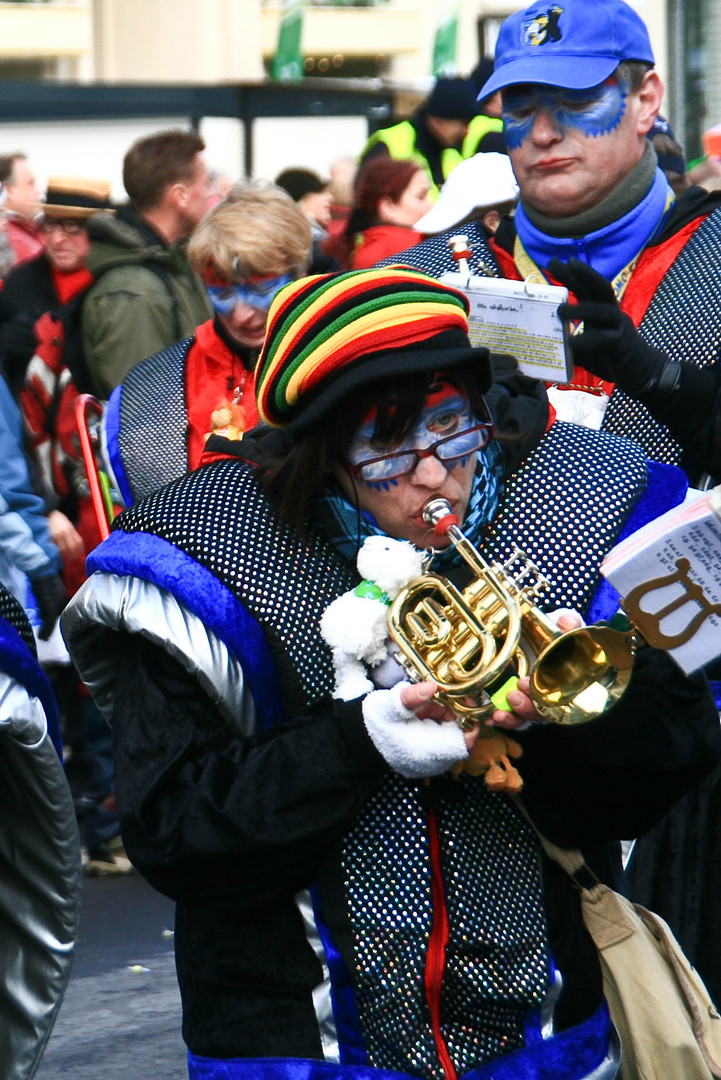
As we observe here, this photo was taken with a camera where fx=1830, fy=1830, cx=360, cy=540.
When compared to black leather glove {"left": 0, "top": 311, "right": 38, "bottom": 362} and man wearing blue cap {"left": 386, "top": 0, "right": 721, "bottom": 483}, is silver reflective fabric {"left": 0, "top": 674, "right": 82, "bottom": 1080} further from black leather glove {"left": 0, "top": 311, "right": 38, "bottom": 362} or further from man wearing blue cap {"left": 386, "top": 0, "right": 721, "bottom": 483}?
black leather glove {"left": 0, "top": 311, "right": 38, "bottom": 362}

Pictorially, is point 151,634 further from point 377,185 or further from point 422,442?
point 377,185

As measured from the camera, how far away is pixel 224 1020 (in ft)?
7.80

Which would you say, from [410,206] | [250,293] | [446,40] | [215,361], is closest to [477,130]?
[410,206]

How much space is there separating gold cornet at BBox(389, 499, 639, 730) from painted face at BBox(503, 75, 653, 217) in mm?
1357

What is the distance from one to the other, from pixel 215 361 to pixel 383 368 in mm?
2379

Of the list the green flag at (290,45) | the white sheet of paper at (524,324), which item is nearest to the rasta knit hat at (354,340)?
the white sheet of paper at (524,324)

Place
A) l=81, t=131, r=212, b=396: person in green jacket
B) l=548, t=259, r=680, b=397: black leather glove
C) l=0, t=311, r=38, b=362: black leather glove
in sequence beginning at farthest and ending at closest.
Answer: l=81, t=131, r=212, b=396: person in green jacket → l=0, t=311, r=38, b=362: black leather glove → l=548, t=259, r=680, b=397: black leather glove

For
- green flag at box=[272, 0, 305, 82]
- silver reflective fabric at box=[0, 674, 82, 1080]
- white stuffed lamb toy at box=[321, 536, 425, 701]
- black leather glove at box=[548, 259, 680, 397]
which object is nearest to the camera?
white stuffed lamb toy at box=[321, 536, 425, 701]

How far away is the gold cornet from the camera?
2115 millimetres

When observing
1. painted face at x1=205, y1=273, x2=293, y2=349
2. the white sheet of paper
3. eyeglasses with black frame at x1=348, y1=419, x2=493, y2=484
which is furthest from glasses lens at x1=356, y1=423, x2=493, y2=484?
painted face at x1=205, y1=273, x2=293, y2=349

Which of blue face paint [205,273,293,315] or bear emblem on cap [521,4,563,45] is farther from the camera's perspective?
blue face paint [205,273,293,315]

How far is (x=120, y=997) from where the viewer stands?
5.03 m

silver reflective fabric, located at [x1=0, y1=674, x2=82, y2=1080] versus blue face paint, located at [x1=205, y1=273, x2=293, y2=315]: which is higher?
blue face paint, located at [x1=205, y1=273, x2=293, y2=315]

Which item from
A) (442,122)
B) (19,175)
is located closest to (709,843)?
(442,122)
